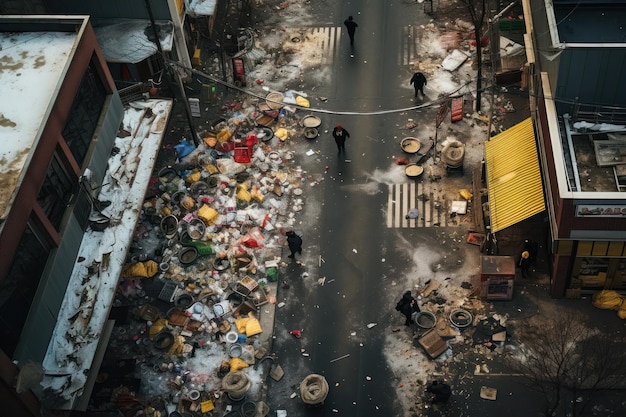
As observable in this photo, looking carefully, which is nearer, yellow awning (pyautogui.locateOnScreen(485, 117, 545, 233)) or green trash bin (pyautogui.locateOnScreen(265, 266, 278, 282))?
yellow awning (pyautogui.locateOnScreen(485, 117, 545, 233))

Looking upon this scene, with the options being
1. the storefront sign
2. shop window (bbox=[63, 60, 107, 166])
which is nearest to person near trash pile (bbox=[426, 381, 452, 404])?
the storefront sign

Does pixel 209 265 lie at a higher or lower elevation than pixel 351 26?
lower

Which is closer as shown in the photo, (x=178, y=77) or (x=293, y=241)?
(x=293, y=241)

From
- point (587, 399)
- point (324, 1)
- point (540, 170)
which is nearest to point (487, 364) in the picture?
point (587, 399)

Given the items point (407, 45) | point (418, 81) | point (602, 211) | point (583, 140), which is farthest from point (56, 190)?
point (407, 45)

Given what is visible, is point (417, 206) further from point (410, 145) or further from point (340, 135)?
point (340, 135)

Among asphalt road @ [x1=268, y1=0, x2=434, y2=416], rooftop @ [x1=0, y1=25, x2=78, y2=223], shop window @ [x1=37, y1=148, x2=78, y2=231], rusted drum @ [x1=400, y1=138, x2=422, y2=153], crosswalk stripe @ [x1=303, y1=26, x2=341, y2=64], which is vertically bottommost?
asphalt road @ [x1=268, y1=0, x2=434, y2=416]

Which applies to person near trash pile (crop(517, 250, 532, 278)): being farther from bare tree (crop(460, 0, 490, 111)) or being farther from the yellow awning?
bare tree (crop(460, 0, 490, 111))
